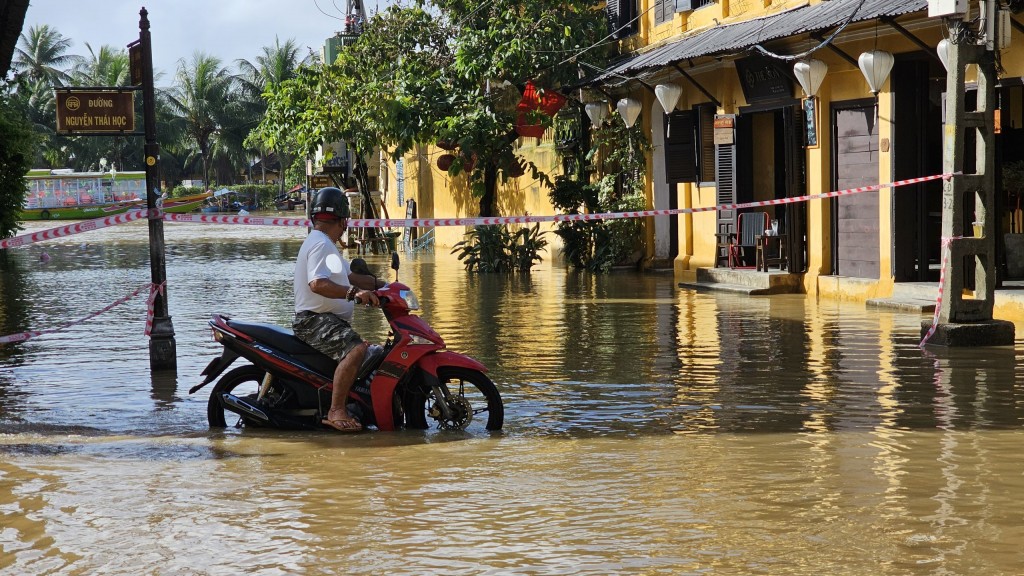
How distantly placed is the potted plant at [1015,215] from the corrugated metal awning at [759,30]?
2.98 m

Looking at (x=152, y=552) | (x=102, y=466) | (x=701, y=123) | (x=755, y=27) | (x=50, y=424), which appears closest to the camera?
(x=152, y=552)

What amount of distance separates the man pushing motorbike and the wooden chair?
12052 millimetres

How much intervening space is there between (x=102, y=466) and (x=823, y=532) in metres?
3.97

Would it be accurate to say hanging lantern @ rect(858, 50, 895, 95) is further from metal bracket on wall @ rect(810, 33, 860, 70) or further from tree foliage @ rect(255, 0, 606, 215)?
tree foliage @ rect(255, 0, 606, 215)

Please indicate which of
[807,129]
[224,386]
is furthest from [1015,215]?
[224,386]

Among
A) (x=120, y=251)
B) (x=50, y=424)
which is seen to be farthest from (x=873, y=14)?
(x=120, y=251)

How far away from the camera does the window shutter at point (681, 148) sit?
70.0ft

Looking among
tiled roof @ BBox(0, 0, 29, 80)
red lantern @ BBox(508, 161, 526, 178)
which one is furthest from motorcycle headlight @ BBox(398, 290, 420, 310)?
red lantern @ BBox(508, 161, 526, 178)

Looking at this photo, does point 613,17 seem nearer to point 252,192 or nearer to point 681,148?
point 681,148

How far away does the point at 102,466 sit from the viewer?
287 inches

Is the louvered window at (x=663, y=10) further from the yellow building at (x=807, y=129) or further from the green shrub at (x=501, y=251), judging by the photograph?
the green shrub at (x=501, y=251)

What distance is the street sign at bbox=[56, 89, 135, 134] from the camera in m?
10.8

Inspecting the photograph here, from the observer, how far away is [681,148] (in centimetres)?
2142

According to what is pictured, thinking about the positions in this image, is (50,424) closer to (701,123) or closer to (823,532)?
(823,532)
